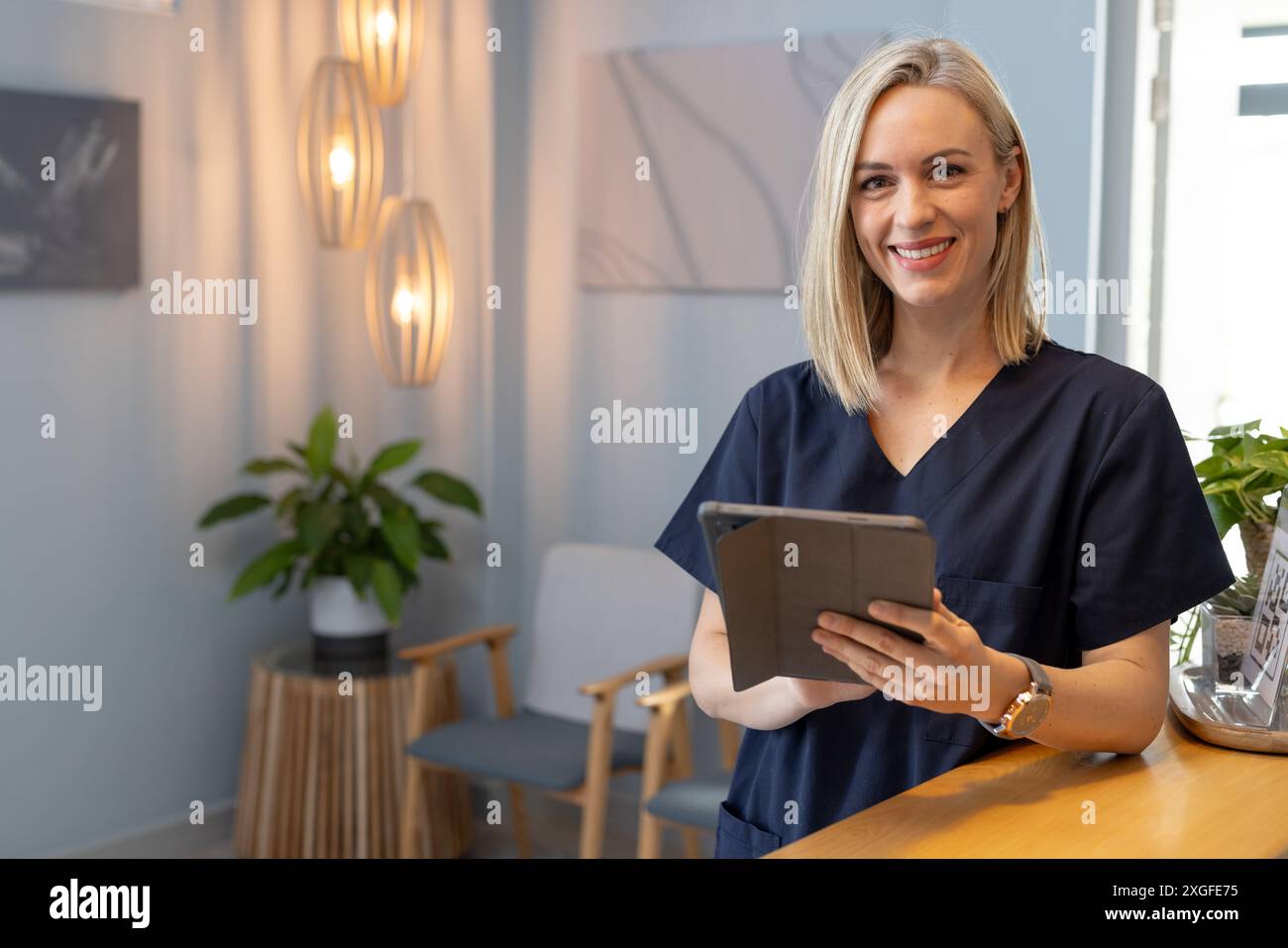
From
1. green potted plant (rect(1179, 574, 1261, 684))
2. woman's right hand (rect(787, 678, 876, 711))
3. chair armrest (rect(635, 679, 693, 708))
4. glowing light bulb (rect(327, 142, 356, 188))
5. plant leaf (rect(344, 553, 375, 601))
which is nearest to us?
woman's right hand (rect(787, 678, 876, 711))

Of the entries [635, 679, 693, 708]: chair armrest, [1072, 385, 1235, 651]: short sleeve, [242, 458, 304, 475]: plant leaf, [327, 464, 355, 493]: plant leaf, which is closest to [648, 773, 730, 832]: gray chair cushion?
[635, 679, 693, 708]: chair armrest

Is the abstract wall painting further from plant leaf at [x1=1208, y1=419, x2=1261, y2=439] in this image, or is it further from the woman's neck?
the woman's neck

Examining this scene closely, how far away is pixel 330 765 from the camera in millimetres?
4016

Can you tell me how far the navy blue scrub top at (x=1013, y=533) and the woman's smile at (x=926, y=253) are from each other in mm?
173

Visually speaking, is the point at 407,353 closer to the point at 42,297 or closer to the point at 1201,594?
the point at 42,297

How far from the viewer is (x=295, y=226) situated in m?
4.44

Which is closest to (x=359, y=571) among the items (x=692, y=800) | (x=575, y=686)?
(x=575, y=686)

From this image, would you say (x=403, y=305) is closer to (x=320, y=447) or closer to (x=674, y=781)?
(x=320, y=447)

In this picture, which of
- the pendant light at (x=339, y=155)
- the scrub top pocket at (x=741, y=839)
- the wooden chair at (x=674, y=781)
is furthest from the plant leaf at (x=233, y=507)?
the scrub top pocket at (x=741, y=839)

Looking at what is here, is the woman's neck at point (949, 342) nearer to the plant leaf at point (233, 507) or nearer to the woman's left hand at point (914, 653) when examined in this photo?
the woman's left hand at point (914, 653)

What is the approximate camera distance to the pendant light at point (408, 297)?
12.8 feet

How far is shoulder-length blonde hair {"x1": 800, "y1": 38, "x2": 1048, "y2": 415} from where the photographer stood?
1613 millimetres

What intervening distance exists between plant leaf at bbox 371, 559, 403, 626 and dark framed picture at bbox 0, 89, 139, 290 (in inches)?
41.5
